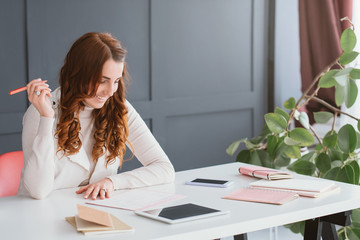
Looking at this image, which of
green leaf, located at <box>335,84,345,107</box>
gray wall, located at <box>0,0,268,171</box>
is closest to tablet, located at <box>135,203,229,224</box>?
green leaf, located at <box>335,84,345,107</box>

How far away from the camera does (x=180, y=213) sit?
5.81 feet

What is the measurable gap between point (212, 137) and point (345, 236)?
158 cm

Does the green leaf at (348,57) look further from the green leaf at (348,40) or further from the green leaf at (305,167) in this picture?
the green leaf at (305,167)

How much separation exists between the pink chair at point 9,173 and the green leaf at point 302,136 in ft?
4.31

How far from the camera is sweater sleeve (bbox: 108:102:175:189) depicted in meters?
2.18

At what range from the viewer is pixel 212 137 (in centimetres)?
428

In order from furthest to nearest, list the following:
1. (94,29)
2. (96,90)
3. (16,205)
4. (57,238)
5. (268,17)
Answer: (268,17) → (94,29) → (96,90) → (16,205) → (57,238)

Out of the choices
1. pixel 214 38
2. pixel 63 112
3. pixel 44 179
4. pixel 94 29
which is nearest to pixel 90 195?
pixel 44 179

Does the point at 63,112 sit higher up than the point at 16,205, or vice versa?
the point at 63,112

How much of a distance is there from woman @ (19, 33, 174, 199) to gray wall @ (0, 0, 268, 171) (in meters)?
1.30

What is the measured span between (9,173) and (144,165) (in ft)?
1.88

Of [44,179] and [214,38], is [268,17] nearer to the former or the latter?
[214,38]

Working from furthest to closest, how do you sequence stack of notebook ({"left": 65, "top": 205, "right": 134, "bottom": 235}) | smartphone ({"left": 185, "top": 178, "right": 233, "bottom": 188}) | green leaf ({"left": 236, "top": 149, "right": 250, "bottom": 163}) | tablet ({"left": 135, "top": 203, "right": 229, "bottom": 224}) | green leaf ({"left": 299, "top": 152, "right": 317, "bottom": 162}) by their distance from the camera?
green leaf ({"left": 236, "top": 149, "right": 250, "bottom": 163}), green leaf ({"left": 299, "top": 152, "right": 317, "bottom": 162}), smartphone ({"left": 185, "top": 178, "right": 233, "bottom": 188}), tablet ({"left": 135, "top": 203, "right": 229, "bottom": 224}), stack of notebook ({"left": 65, "top": 205, "right": 134, "bottom": 235})

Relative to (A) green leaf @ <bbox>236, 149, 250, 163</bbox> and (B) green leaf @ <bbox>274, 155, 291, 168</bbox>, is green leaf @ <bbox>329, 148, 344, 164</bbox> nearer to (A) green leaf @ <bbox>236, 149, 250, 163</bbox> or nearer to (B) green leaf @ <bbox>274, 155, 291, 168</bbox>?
(B) green leaf @ <bbox>274, 155, 291, 168</bbox>
